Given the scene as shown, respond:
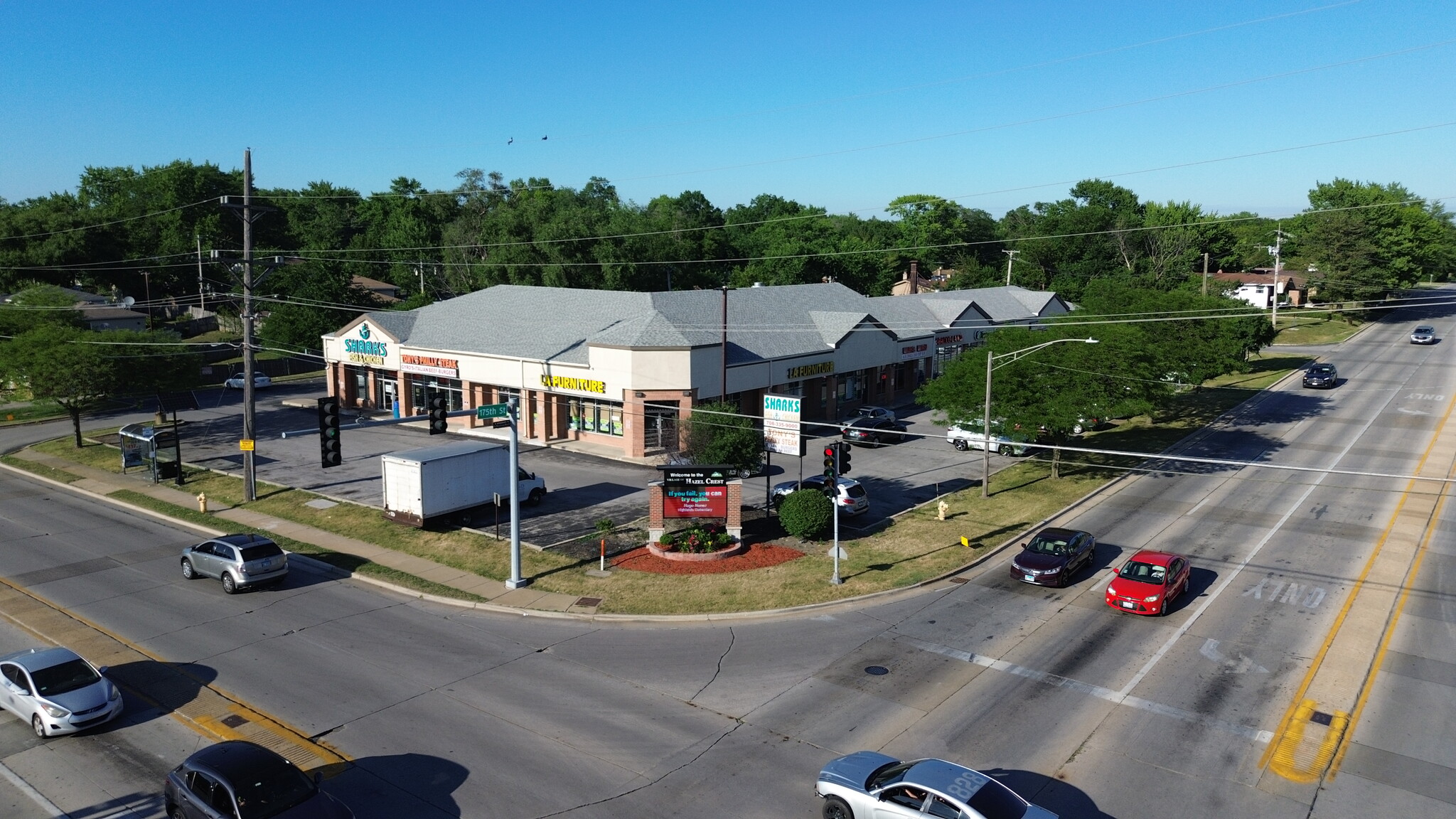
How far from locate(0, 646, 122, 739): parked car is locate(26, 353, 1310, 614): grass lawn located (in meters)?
9.56

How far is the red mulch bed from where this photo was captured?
28969 millimetres

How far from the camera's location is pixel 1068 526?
109ft

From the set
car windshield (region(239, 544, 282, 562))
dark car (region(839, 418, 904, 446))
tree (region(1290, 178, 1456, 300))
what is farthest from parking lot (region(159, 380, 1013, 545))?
tree (region(1290, 178, 1456, 300))

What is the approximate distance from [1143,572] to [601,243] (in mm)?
72545

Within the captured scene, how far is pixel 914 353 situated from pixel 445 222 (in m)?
83.5

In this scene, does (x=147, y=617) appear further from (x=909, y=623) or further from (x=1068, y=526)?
(x=1068, y=526)

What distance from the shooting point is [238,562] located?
2670 centimetres

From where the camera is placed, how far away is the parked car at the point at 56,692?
17.6m

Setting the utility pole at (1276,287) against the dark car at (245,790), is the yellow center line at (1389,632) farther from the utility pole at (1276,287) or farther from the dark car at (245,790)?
the dark car at (245,790)

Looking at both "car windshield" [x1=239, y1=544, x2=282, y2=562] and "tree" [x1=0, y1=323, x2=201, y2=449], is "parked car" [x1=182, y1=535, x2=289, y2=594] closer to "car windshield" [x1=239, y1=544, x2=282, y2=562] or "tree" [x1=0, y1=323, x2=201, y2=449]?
"car windshield" [x1=239, y1=544, x2=282, y2=562]

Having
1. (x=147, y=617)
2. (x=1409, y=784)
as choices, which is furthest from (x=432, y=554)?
(x=1409, y=784)

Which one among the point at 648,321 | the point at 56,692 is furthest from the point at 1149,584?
the point at 648,321

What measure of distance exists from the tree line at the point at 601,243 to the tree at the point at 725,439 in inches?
1952

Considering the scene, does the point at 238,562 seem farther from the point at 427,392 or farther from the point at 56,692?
the point at 427,392
